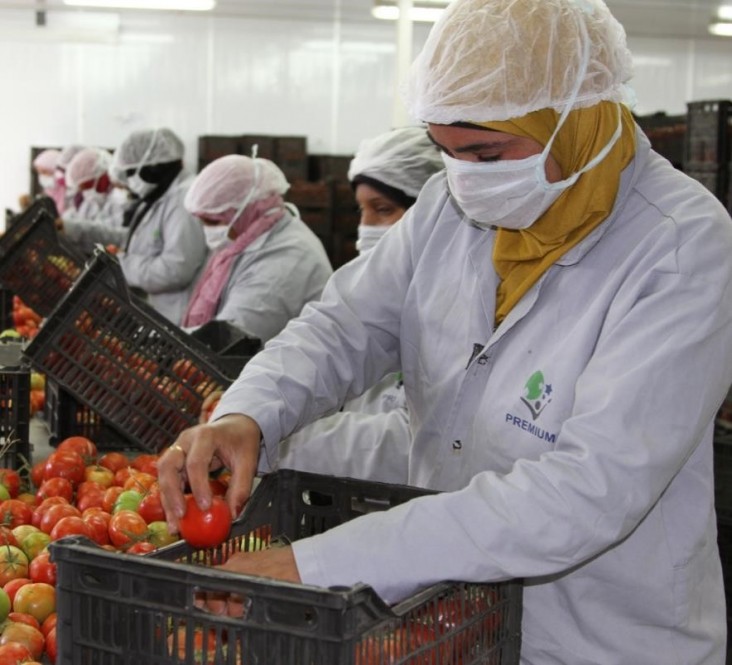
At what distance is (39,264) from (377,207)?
1.77 meters

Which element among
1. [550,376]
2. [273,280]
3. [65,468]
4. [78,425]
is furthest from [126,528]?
[273,280]

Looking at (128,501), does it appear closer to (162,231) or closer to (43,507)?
(43,507)

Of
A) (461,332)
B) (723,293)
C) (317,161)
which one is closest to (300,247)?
(461,332)

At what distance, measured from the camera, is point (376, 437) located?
7.54 feet

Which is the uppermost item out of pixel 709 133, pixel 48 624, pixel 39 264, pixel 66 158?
pixel 709 133

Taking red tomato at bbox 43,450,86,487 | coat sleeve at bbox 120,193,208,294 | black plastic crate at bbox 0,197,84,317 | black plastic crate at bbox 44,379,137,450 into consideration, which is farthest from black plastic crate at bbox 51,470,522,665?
coat sleeve at bbox 120,193,208,294

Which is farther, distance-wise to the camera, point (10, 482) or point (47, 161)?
point (47, 161)

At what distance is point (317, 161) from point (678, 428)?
41.5ft

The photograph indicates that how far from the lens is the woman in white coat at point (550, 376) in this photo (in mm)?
1381

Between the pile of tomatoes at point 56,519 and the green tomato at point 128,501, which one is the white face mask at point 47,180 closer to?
the pile of tomatoes at point 56,519

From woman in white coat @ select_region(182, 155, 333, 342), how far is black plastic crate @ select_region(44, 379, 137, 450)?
0.97m

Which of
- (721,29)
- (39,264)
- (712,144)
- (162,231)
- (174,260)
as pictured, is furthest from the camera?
(721,29)

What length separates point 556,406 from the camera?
5.24 feet

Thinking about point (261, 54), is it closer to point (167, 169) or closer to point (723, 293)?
point (167, 169)
